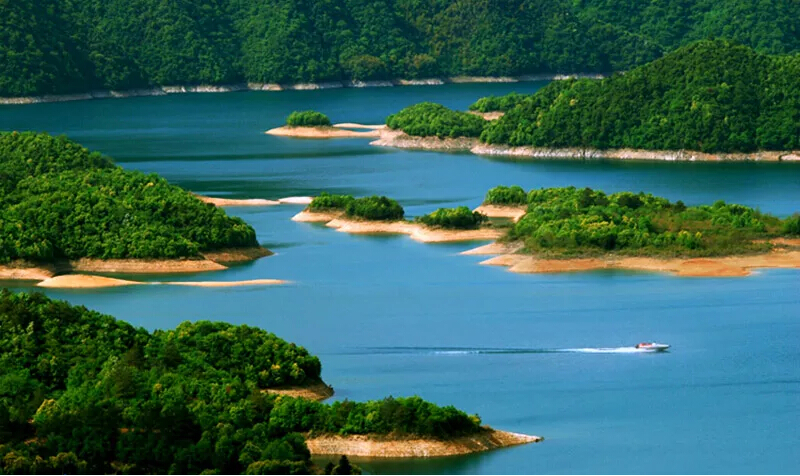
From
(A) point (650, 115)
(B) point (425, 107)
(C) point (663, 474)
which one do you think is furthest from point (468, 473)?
(B) point (425, 107)

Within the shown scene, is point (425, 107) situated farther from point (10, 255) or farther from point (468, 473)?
point (468, 473)

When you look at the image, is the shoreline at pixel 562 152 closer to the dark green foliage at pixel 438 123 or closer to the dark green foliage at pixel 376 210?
the dark green foliage at pixel 438 123

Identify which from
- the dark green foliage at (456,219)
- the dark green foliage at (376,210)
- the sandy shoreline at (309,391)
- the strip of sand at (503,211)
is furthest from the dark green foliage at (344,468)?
the strip of sand at (503,211)

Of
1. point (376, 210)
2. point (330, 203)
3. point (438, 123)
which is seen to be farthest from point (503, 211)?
point (438, 123)

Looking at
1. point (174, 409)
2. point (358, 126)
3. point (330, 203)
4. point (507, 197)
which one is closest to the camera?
point (174, 409)

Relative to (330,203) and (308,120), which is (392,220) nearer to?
(330,203)


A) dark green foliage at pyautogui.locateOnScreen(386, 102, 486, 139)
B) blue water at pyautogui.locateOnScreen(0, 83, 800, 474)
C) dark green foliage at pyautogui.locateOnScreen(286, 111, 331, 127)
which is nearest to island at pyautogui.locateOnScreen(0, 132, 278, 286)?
blue water at pyautogui.locateOnScreen(0, 83, 800, 474)
